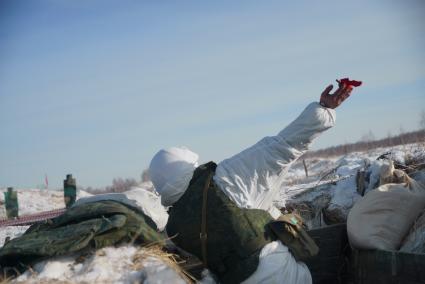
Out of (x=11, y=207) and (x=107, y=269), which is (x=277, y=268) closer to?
(x=107, y=269)

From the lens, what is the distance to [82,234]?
10.7 ft

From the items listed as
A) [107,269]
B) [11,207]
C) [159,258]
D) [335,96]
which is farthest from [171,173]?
[11,207]

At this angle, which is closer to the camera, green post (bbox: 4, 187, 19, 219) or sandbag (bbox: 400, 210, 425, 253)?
sandbag (bbox: 400, 210, 425, 253)

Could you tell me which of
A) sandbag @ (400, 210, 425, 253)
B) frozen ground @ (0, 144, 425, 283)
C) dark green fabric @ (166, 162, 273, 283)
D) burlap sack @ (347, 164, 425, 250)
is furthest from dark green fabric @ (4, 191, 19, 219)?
sandbag @ (400, 210, 425, 253)

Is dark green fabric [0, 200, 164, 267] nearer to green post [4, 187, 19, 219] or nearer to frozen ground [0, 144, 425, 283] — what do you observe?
frozen ground [0, 144, 425, 283]

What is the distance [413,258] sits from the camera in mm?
3398

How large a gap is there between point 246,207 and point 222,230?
238 millimetres

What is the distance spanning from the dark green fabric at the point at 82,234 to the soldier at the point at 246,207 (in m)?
0.33

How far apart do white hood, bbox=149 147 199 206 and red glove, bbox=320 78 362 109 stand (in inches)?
43.4

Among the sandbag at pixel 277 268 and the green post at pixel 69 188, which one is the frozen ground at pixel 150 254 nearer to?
the sandbag at pixel 277 268

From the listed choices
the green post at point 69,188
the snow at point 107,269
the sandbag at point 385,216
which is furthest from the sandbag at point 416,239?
the green post at point 69,188

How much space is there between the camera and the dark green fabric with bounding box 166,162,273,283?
345 centimetres

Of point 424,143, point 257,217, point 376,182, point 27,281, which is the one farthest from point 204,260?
point 424,143

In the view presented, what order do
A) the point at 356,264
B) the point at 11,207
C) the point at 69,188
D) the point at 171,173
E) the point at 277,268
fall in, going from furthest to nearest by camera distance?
1. the point at 11,207
2. the point at 69,188
3. the point at 356,264
4. the point at 171,173
5. the point at 277,268
